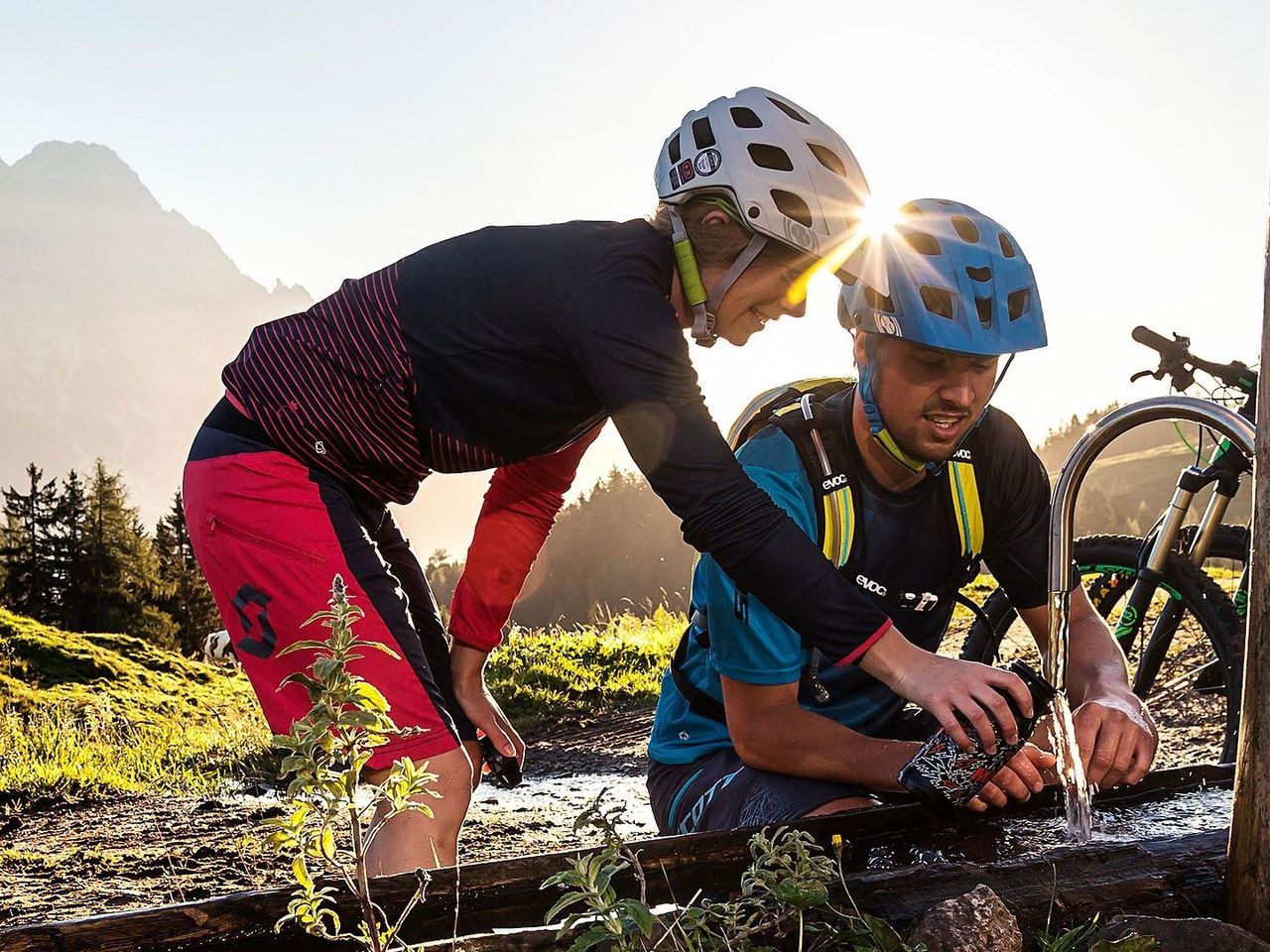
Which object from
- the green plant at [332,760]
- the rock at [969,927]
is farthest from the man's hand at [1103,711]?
the green plant at [332,760]

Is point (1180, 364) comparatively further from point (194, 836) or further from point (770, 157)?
point (194, 836)

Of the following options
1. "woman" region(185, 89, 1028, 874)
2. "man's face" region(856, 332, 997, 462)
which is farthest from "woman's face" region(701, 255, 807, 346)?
"man's face" region(856, 332, 997, 462)

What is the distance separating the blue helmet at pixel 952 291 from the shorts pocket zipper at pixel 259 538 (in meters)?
1.66

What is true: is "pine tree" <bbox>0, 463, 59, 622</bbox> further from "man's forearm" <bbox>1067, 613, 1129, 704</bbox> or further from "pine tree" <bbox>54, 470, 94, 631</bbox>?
"man's forearm" <bbox>1067, 613, 1129, 704</bbox>

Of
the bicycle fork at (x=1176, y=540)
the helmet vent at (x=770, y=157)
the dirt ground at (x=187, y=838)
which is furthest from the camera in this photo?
the bicycle fork at (x=1176, y=540)

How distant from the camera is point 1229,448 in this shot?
195 inches

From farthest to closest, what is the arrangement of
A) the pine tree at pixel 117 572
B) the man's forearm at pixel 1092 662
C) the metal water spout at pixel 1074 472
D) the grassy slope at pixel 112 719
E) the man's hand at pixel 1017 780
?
the pine tree at pixel 117 572, the grassy slope at pixel 112 719, the man's forearm at pixel 1092 662, the man's hand at pixel 1017 780, the metal water spout at pixel 1074 472

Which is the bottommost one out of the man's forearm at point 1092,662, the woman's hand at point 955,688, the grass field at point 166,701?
the grass field at point 166,701

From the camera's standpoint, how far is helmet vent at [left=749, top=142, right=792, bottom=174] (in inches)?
120

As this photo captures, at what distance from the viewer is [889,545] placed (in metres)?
3.26

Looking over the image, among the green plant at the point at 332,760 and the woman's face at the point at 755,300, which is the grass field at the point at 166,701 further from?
the green plant at the point at 332,760

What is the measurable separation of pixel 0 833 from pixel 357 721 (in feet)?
17.1

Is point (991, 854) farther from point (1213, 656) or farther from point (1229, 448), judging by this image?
point (1213, 656)

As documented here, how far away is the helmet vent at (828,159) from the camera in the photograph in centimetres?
322
